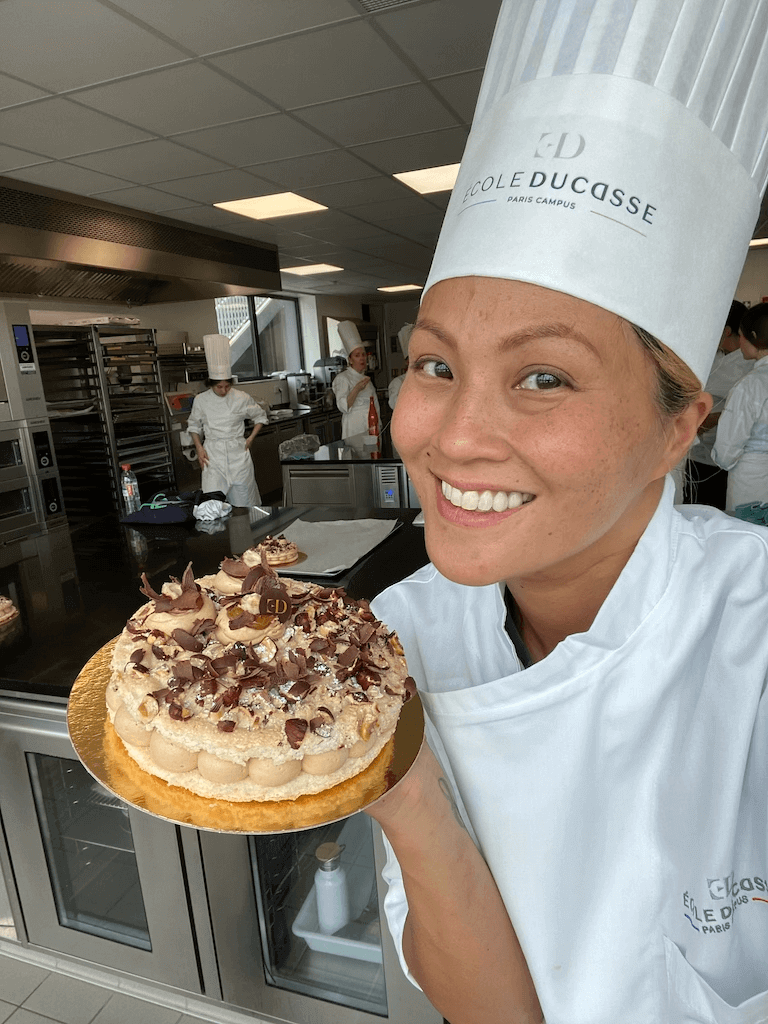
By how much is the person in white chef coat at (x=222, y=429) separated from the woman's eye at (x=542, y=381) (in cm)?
541

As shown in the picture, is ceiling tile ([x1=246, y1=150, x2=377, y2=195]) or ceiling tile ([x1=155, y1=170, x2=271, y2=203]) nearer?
ceiling tile ([x1=246, y1=150, x2=377, y2=195])


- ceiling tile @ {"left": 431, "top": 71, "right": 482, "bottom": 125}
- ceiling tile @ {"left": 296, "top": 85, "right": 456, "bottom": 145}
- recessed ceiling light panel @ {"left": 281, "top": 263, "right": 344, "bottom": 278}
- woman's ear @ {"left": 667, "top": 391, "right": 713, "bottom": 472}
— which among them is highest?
ceiling tile @ {"left": 431, "top": 71, "right": 482, "bottom": 125}

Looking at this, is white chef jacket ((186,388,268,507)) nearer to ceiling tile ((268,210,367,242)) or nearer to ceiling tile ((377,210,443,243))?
ceiling tile ((268,210,367,242))

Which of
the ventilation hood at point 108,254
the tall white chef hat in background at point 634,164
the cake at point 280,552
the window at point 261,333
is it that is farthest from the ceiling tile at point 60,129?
the window at point 261,333

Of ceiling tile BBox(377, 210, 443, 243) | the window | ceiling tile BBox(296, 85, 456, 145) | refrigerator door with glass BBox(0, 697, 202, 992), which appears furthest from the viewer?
the window

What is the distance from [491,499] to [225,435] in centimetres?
558

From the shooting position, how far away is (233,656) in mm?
853

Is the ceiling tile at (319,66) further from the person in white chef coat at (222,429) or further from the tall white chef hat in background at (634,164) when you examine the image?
the person in white chef coat at (222,429)

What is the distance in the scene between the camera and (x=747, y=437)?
4.33 metres

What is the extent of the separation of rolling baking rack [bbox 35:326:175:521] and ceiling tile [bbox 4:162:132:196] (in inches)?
56.8

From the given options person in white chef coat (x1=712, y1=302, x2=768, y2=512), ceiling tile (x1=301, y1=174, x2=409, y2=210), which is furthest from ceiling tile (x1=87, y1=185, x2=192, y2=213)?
person in white chef coat (x1=712, y1=302, x2=768, y2=512)

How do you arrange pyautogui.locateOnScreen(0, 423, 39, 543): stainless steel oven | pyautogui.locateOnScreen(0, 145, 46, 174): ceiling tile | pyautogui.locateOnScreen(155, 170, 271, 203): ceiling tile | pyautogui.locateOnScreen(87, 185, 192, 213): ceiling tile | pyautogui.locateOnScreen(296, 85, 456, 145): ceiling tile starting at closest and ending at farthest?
1. pyautogui.locateOnScreen(296, 85, 456, 145): ceiling tile
2. pyautogui.locateOnScreen(0, 145, 46, 174): ceiling tile
3. pyautogui.locateOnScreen(155, 170, 271, 203): ceiling tile
4. pyautogui.locateOnScreen(87, 185, 192, 213): ceiling tile
5. pyautogui.locateOnScreen(0, 423, 39, 543): stainless steel oven

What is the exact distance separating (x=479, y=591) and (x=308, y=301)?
11898mm

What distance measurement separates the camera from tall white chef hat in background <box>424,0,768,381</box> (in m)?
0.70
